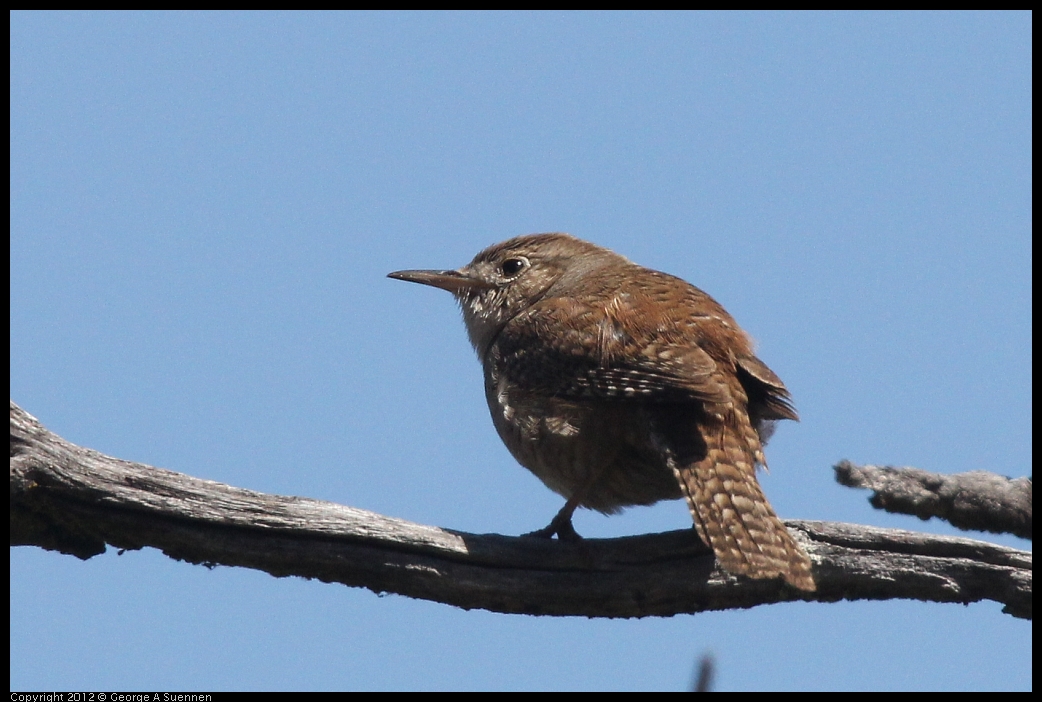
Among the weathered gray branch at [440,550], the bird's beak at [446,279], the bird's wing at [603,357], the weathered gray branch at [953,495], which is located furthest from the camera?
the bird's beak at [446,279]

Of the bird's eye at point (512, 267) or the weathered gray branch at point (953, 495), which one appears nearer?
the weathered gray branch at point (953, 495)

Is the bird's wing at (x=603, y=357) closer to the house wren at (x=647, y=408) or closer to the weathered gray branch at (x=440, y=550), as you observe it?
the house wren at (x=647, y=408)

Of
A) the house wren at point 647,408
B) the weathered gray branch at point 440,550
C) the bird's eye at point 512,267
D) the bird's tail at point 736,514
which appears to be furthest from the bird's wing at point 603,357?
the bird's eye at point 512,267

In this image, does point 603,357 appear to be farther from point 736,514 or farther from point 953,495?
point 953,495

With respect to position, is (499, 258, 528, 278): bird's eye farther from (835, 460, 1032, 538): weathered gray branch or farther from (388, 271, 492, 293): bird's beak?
(835, 460, 1032, 538): weathered gray branch

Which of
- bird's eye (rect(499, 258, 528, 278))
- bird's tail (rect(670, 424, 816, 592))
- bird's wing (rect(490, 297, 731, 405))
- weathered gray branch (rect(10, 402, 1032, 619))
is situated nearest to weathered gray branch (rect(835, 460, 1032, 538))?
weathered gray branch (rect(10, 402, 1032, 619))
